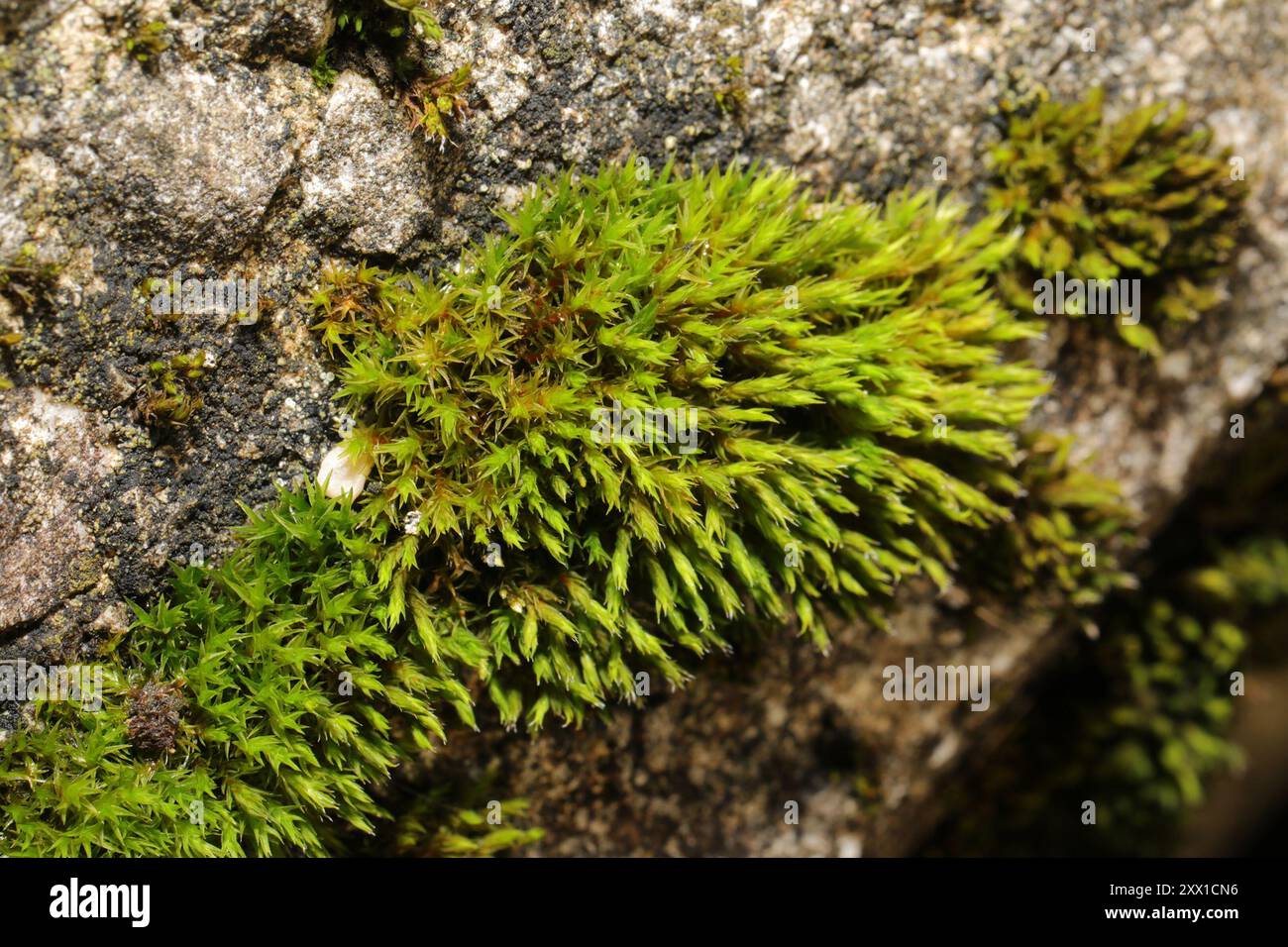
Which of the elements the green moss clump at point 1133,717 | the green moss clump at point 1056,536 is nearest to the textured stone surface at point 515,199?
the green moss clump at point 1056,536

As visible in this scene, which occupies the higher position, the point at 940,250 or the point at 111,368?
the point at 940,250

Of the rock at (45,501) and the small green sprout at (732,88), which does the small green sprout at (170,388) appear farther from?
the small green sprout at (732,88)

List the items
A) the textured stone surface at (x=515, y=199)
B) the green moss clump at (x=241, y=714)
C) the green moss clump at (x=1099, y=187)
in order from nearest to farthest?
the textured stone surface at (x=515, y=199) → the green moss clump at (x=241, y=714) → the green moss clump at (x=1099, y=187)

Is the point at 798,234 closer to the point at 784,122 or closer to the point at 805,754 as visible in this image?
the point at 784,122

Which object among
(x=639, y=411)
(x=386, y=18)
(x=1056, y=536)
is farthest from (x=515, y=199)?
(x=1056, y=536)

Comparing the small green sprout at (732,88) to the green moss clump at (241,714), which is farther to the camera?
the small green sprout at (732,88)

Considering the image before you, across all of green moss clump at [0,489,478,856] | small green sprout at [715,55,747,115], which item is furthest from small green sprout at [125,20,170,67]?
small green sprout at [715,55,747,115]

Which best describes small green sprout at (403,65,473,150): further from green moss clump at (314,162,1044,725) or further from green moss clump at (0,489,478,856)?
green moss clump at (0,489,478,856)
